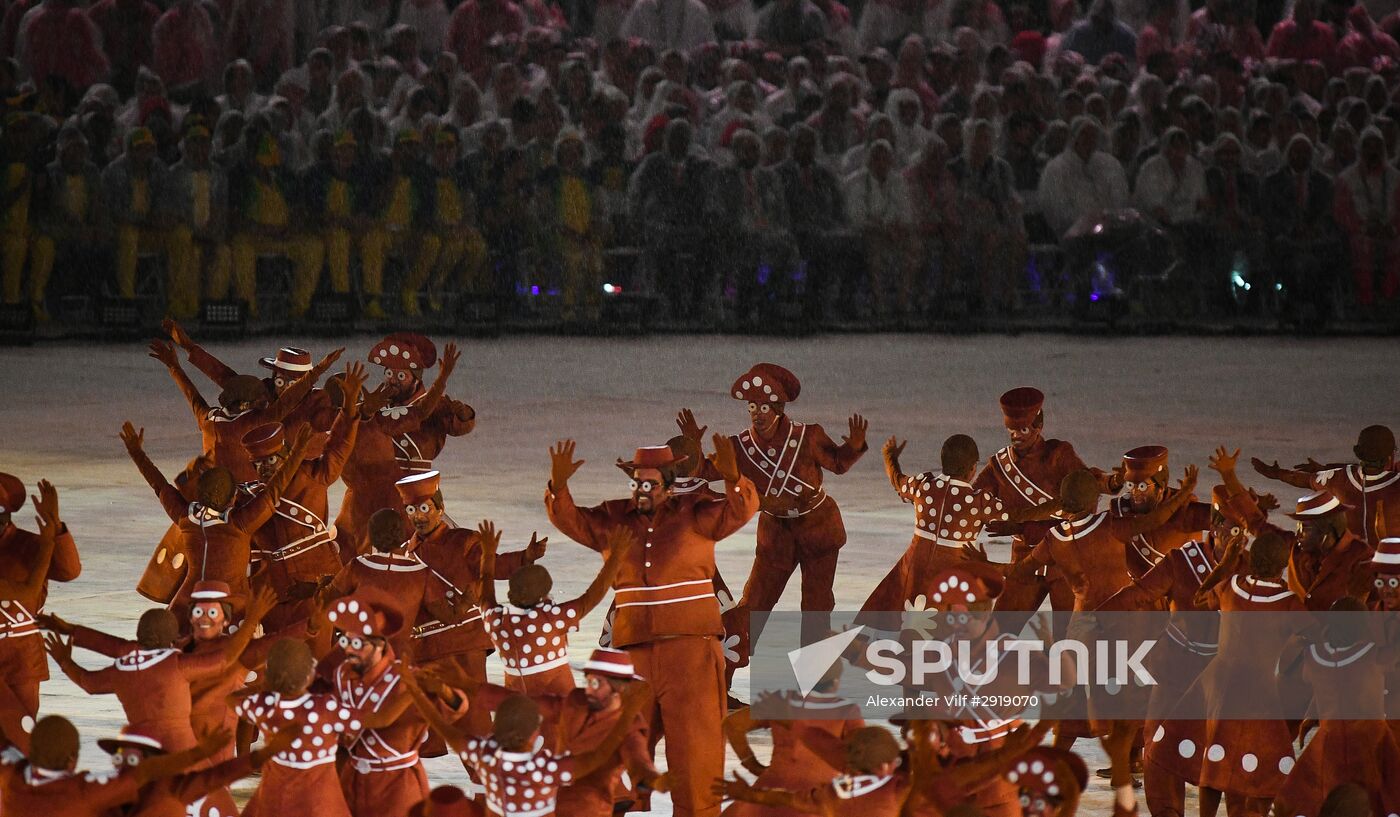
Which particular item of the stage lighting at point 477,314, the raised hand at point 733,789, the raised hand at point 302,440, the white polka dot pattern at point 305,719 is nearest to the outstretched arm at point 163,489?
the raised hand at point 302,440

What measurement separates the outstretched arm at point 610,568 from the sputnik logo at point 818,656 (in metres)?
0.71

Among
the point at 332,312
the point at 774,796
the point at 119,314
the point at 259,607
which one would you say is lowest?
the point at 774,796

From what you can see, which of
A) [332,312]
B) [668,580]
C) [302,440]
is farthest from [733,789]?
[332,312]

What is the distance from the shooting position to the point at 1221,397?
17000 millimetres

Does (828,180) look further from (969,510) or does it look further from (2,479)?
(2,479)

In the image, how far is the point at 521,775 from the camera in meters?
5.68

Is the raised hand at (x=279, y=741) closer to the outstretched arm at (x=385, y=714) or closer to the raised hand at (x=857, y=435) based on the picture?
the outstretched arm at (x=385, y=714)

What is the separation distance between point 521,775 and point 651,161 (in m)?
15.1

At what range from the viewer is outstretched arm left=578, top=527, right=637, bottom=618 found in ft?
21.8

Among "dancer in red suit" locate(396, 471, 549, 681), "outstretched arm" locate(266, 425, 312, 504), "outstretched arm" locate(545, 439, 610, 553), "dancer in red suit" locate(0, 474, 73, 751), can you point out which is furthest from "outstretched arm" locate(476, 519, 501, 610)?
"dancer in red suit" locate(0, 474, 73, 751)

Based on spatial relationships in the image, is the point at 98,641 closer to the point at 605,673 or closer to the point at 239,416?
the point at 605,673

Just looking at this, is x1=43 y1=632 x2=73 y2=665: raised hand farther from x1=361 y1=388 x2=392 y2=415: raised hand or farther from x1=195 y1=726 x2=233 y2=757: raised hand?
x1=361 y1=388 x2=392 y2=415: raised hand

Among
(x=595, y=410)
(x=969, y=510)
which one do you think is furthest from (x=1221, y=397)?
(x=969, y=510)

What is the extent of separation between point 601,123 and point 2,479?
13901 mm
